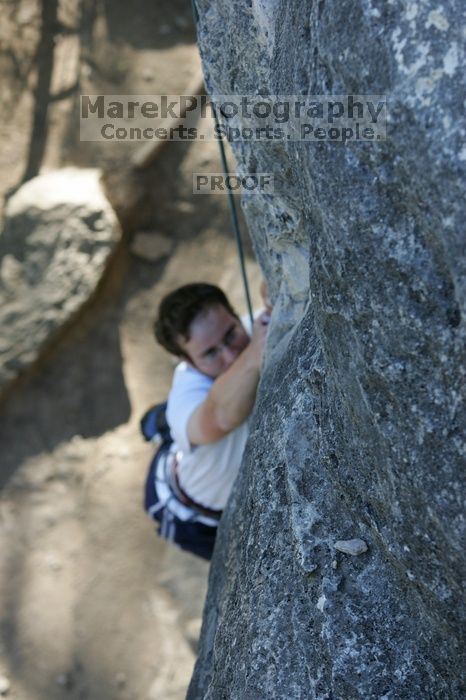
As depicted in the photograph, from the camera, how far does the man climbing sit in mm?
1565

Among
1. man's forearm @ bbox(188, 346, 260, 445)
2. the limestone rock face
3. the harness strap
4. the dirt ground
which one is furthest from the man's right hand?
the limestone rock face

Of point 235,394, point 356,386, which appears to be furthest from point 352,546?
point 235,394

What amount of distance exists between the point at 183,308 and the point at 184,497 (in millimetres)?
398

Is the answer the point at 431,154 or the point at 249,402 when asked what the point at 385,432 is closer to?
the point at 431,154

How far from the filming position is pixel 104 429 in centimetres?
328

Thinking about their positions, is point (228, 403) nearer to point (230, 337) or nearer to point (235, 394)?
point (235, 394)

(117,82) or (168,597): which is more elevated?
(117,82)

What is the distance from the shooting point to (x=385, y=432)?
3.06ft

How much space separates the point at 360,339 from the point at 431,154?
0.73 feet

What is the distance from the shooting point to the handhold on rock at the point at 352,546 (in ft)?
3.47

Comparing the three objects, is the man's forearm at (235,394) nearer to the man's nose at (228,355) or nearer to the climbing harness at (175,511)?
the man's nose at (228,355)

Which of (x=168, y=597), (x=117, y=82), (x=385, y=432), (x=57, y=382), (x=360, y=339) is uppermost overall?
(x=117, y=82)

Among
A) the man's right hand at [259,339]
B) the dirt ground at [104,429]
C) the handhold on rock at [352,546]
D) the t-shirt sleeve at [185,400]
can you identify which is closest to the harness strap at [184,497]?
the t-shirt sleeve at [185,400]

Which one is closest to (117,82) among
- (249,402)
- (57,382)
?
(57,382)
